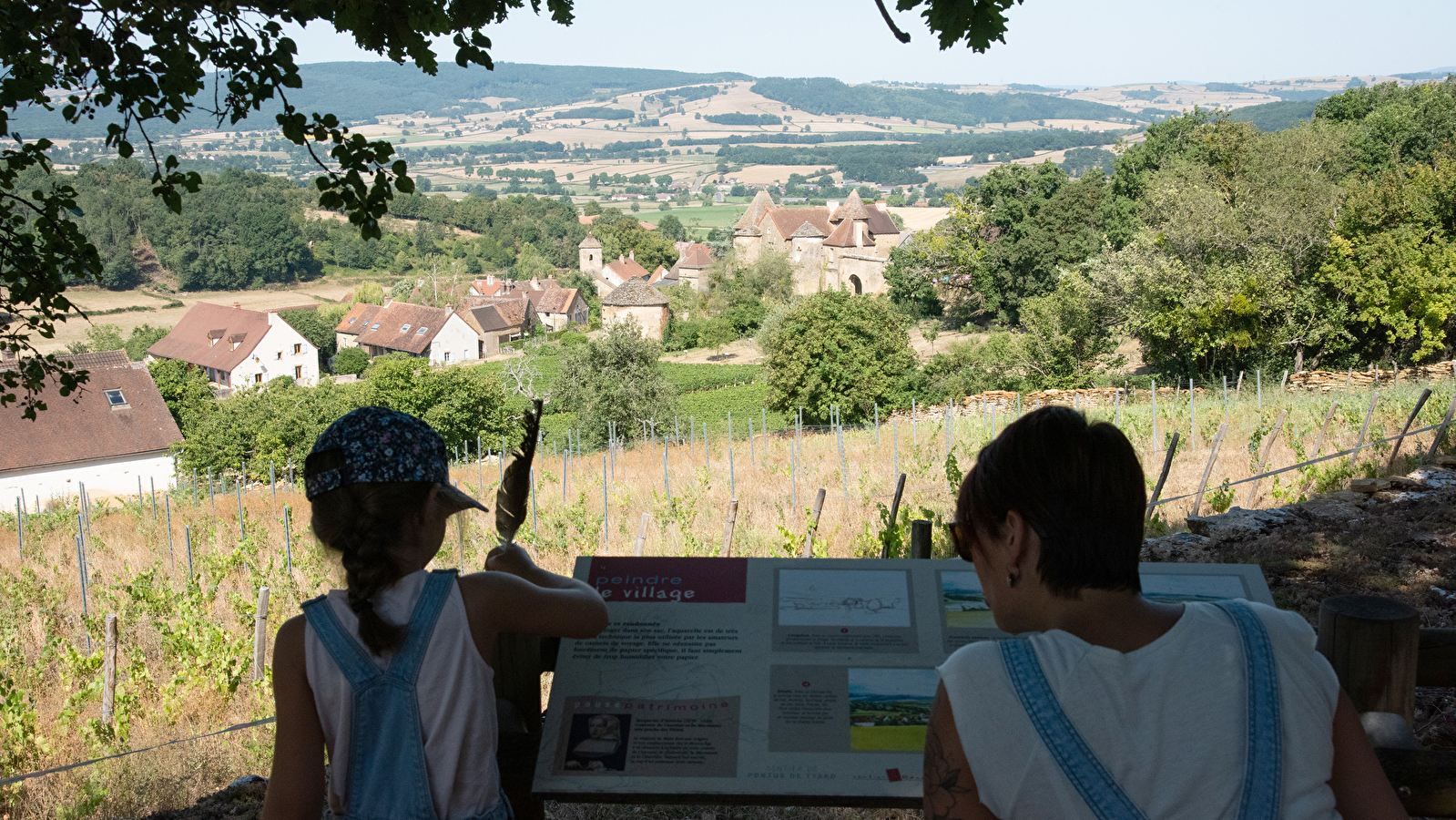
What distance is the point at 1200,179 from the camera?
110ft

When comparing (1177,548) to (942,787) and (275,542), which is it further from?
(275,542)

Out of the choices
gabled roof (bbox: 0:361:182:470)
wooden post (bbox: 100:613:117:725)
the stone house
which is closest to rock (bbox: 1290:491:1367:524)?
wooden post (bbox: 100:613:117:725)

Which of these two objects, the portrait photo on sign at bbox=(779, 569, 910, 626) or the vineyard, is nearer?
the portrait photo on sign at bbox=(779, 569, 910, 626)

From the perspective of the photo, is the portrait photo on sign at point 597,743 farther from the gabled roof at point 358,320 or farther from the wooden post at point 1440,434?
the gabled roof at point 358,320

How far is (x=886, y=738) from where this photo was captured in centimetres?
212

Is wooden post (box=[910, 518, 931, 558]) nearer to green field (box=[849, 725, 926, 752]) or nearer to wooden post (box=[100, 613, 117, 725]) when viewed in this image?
green field (box=[849, 725, 926, 752])

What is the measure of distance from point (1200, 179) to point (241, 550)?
32523 millimetres

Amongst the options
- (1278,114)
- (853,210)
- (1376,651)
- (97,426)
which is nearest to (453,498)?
(1376,651)

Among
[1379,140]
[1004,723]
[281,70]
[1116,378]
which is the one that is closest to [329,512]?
[1004,723]

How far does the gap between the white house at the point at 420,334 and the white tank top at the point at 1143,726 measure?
233 feet

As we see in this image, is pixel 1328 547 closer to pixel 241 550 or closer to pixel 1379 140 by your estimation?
pixel 241 550

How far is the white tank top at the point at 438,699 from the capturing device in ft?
6.07

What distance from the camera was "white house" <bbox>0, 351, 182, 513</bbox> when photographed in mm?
34469

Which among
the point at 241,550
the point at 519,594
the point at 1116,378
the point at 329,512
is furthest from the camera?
the point at 1116,378
